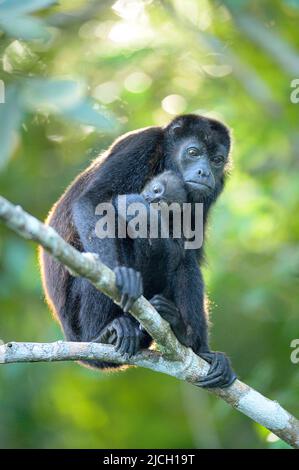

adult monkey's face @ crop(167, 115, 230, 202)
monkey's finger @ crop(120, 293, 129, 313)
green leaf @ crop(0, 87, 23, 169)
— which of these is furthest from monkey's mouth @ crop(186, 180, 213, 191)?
green leaf @ crop(0, 87, 23, 169)

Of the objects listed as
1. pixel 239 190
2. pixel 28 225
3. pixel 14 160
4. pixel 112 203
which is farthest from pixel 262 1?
pixel 28 225

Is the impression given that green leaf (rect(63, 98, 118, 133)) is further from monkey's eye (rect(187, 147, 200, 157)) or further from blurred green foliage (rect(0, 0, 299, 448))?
blurred green foliage (rect(0, 0, 299, 448))

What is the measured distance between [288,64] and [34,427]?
5294mm

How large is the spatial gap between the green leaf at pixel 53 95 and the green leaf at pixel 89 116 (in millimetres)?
26

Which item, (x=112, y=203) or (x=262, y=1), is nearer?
(x=112, y=203)

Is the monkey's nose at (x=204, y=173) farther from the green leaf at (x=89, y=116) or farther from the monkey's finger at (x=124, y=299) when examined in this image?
the green leaf at (x=89, y=116)

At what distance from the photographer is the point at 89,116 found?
9.54ft

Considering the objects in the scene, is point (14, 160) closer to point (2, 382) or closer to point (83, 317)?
point (2, 382)

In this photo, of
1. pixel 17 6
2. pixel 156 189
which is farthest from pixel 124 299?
pixel 156 189

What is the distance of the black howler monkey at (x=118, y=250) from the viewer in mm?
4906

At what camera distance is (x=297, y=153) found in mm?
8508

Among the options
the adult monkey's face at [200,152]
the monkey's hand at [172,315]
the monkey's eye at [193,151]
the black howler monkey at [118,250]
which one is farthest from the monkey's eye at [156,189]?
the monkey's hand at [172,315]

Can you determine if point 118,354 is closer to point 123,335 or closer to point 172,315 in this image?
point 123,335
